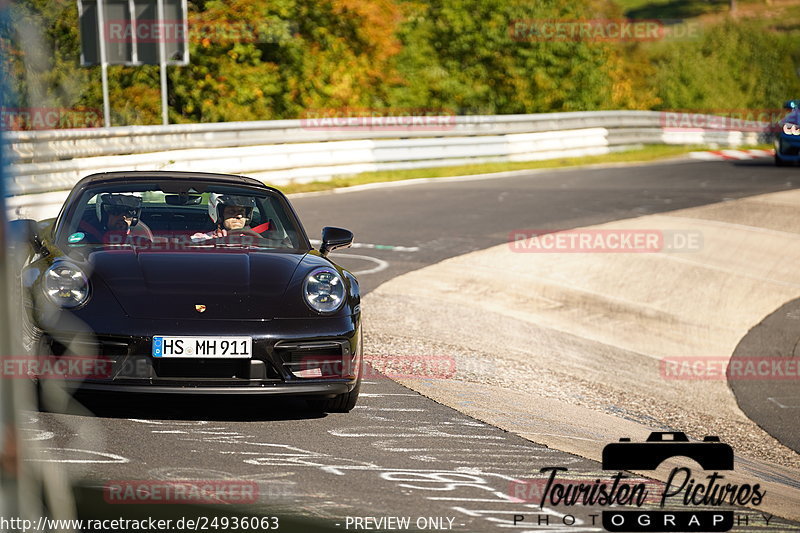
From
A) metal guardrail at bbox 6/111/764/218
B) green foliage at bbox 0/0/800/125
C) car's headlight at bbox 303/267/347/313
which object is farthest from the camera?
green foliage at bbox 0/0/800/125

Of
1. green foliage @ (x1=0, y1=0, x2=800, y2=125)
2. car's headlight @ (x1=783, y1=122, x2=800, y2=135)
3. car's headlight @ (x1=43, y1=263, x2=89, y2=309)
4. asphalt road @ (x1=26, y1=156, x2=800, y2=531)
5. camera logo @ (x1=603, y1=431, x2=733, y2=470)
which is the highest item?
green foliage @ (x1=0, y1=0, x2=800, y2=125)

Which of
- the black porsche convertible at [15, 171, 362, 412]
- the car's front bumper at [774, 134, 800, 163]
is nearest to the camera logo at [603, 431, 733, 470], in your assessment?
the black porsche convertible at [15, 171, 362, 412]

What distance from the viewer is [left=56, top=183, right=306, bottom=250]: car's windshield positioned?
6.37 m

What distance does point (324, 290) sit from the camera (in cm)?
579

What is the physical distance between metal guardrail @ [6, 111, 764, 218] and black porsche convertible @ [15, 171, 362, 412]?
5011 millimetres

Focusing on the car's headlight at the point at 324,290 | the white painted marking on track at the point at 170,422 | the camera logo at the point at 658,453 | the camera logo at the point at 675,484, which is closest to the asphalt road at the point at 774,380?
the camera logo at the point at 658,453

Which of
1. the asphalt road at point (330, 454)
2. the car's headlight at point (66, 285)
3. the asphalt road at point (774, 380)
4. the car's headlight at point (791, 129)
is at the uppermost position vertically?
the car's headlight at point (791, 129)

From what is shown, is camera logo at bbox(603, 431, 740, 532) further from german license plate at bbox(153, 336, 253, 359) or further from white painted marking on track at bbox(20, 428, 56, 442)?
white painted marking on track at bbox(20, 428, 56, 442)

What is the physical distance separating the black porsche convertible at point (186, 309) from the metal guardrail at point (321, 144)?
5.01 metres

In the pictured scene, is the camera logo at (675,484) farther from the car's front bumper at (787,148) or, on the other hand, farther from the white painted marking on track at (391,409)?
the car's front bumper at (787,148)

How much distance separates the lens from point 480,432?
5.80 m

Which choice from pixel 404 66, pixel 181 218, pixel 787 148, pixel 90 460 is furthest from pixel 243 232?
pixel 404 66

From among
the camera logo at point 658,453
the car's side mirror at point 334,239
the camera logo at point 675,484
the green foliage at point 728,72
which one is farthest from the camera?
the green foliage at point 728,72

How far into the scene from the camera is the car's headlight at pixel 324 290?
5.70 m
